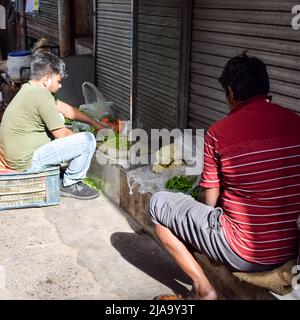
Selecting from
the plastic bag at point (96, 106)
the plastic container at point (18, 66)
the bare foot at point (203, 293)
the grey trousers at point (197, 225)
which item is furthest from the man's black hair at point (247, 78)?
the plastic container at point (18, 66)

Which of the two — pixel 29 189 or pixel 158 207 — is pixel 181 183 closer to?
pixel 158 207

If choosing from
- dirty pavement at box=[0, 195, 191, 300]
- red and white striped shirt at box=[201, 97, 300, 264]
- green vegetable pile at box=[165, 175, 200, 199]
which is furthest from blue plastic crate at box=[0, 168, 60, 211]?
red and white striped shirt at box=[201, 97, 300, 264]

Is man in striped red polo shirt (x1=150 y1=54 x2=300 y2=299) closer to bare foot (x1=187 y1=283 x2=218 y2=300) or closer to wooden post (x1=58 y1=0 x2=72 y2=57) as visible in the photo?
bare foot (x1=187 y1=283 x2=218 y2=300)

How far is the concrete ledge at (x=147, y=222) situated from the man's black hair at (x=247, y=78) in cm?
117

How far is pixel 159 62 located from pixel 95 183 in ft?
5.53

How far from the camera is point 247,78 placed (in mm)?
2822

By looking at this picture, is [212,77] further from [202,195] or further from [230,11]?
[202,195]

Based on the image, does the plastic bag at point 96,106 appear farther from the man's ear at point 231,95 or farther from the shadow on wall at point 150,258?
the man's ear at point 231,95

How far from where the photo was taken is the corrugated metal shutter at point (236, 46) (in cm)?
390

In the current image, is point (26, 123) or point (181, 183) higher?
point (26, 123)

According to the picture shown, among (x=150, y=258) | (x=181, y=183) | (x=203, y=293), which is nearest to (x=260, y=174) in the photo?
(x=203, y=293)

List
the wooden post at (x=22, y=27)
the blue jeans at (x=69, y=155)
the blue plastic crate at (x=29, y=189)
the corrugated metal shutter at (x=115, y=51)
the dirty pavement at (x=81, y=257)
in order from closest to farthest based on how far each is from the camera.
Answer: the dirty pavement at (x=81, y=257), the blue plastic crate at (x=29, y=189), the blue jeans at (x=69, y=155), the corrugated metal shutter at (x=115, y=51), the wooden post at (x=22, y=27)

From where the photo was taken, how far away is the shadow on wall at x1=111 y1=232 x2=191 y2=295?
152 inches

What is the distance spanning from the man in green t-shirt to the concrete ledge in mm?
460
